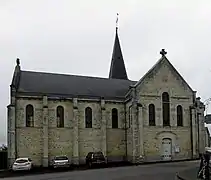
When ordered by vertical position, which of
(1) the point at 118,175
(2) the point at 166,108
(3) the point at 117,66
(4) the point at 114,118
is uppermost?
(3) the point at 117,66

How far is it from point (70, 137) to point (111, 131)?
5.34 m

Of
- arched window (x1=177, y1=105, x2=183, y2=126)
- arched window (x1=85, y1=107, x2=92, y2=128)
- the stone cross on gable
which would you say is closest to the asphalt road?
arched window (x1=85, y1=107, x2=92, y2=128)

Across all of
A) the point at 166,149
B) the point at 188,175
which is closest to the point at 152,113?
the point at 166,149

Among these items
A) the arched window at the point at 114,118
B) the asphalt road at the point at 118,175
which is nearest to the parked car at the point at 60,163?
the asphalt road at the point at 118,175

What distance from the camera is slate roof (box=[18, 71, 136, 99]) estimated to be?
47.7m

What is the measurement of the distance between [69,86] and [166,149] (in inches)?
567

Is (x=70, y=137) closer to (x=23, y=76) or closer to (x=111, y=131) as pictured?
(x=111, y=131)

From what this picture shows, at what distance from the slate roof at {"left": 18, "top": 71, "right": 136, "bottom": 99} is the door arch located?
7.82 m

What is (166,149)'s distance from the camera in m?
47.8

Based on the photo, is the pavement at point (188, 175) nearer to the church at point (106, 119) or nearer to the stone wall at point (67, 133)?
the church at point (106, 119)

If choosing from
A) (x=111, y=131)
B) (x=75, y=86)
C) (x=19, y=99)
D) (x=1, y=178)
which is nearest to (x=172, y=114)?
(x=111, y=131)

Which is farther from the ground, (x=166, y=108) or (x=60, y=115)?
(x=166, y=108)

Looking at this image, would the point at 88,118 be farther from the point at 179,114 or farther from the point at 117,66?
the point at 117,66

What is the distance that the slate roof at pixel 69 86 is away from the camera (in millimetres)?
47688
